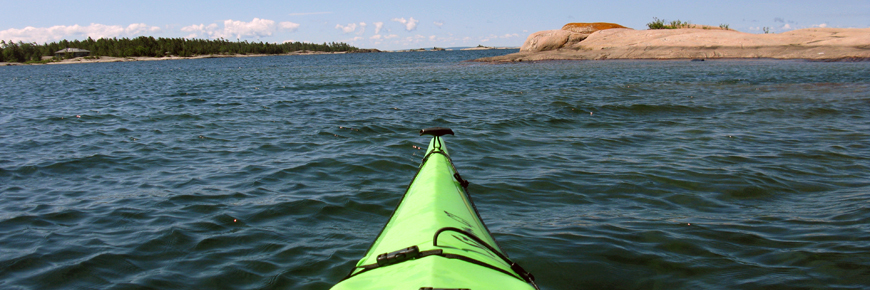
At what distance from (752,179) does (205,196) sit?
7201mm

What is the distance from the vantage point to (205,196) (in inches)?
236

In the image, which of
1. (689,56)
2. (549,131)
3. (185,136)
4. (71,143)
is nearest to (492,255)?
(549,131)

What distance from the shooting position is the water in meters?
4.02

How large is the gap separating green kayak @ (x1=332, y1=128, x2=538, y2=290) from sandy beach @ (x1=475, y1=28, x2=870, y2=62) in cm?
3291

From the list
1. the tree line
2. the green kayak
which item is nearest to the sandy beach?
the green kayak

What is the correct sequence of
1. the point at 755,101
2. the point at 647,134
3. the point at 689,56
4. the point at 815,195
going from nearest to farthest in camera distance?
the point at 815,195
the point at 647,134
the point at 755,101
the point at 689,56

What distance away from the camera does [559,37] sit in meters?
44.0

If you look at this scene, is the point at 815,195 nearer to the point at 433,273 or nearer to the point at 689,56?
the point at 433,273

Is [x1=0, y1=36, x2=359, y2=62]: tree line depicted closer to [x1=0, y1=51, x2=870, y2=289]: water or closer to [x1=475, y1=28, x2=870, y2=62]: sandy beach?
[x1=475, y1=28, x2=870, y2=62]: sandy beach

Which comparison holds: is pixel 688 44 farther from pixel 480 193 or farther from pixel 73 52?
pixel 73 52

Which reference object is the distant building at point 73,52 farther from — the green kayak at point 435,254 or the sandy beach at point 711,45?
the green kayak at point 435,254

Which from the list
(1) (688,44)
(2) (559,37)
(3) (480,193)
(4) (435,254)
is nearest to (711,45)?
(1) (688,44)

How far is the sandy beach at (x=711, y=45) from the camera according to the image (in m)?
28.0

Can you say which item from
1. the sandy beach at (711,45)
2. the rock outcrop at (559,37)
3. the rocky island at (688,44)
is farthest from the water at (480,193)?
the rock outcrop at (559,37)
